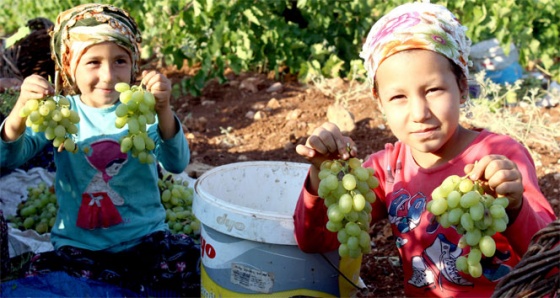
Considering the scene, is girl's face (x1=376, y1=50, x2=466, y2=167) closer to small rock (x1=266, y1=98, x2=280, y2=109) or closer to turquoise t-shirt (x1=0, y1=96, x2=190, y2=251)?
turquoise t-shirt (x1=0, y1=96, x2=190, y2=251)

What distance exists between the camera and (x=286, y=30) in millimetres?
5133

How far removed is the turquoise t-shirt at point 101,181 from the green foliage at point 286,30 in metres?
2.33

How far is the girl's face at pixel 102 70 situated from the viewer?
8.66 ft

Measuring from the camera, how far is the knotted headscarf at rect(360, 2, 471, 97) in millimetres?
1991

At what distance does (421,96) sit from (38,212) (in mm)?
2205

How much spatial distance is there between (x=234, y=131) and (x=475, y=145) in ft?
8.68

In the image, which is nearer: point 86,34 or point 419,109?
point 419,109

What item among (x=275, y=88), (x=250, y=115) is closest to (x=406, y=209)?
(x=250, y=115)

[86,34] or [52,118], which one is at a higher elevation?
[86,34]

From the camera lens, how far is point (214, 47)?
5.11m

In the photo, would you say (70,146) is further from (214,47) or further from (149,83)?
(214,47)

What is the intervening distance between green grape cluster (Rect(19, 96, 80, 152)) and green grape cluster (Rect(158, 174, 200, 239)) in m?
0.79

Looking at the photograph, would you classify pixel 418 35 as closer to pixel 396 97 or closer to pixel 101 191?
pixel 396 97

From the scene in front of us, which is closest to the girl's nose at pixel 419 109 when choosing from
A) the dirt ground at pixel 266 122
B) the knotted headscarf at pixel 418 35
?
the knotted headscarf at pixel 418 35
